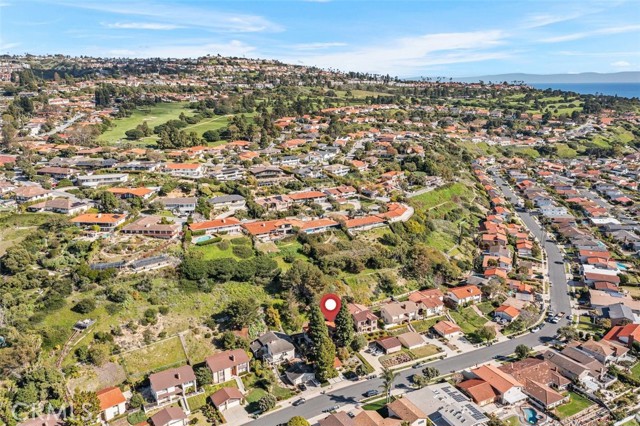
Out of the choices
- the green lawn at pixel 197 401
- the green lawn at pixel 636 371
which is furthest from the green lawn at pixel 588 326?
the green lawn at pixel 197 401

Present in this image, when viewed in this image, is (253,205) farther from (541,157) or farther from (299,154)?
(541,157)

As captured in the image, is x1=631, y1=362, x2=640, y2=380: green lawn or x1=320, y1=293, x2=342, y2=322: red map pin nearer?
x1=631, y1=362, x2=640, y2=380: green lawn

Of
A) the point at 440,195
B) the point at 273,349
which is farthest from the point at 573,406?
the point at 440,195

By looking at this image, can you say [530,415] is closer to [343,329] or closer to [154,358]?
[343,329]

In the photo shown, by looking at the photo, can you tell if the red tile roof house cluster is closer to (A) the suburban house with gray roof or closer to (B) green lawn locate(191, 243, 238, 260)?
(B) green lawn locate(191, 243, 238, 260)

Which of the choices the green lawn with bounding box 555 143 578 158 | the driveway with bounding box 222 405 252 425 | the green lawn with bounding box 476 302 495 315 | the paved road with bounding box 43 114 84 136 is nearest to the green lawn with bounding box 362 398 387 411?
the driveway with bounding box 222 405 252 425
